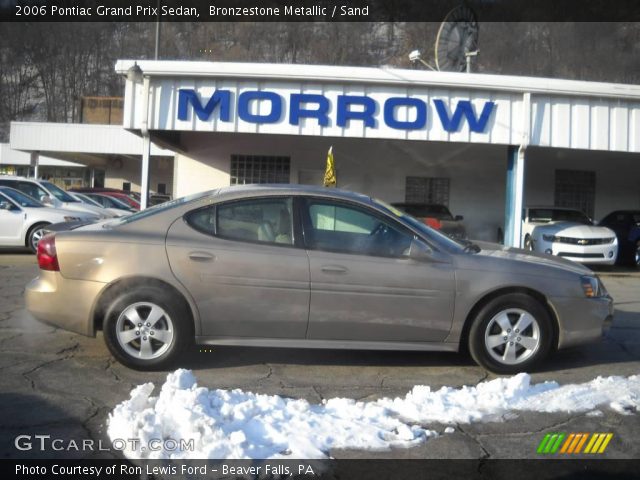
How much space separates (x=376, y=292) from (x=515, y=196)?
9805 millimetres

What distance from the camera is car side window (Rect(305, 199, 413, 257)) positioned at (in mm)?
5031

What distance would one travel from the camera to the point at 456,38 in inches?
619

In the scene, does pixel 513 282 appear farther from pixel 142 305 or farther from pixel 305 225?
pixel 142 305

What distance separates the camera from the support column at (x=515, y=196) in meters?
13.5

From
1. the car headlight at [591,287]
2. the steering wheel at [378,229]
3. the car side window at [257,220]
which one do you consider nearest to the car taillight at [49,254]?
the car side window at [257,220]

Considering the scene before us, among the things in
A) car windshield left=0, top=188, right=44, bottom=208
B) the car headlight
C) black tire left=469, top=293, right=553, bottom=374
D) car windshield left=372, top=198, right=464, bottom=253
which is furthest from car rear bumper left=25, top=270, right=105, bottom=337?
car windshield left=0, top=188, right=44, bottom=208

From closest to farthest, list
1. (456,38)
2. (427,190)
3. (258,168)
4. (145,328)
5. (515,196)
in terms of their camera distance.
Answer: (145,328) → (515,196) → (456,38) → (258,168) → (427,190)

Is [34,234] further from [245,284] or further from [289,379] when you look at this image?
[289,379]

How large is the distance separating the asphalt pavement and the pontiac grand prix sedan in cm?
27

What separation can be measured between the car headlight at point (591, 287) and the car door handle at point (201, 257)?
124 inches

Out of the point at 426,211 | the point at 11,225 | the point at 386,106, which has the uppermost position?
the point at 386,106

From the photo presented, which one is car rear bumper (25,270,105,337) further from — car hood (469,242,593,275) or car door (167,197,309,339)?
car hood (469,242,593,275)

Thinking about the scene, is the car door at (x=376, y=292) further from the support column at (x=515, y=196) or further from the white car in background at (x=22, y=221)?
the white car in background at (x=22, y=221)

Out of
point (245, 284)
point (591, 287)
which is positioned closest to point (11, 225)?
point (245, 284)
